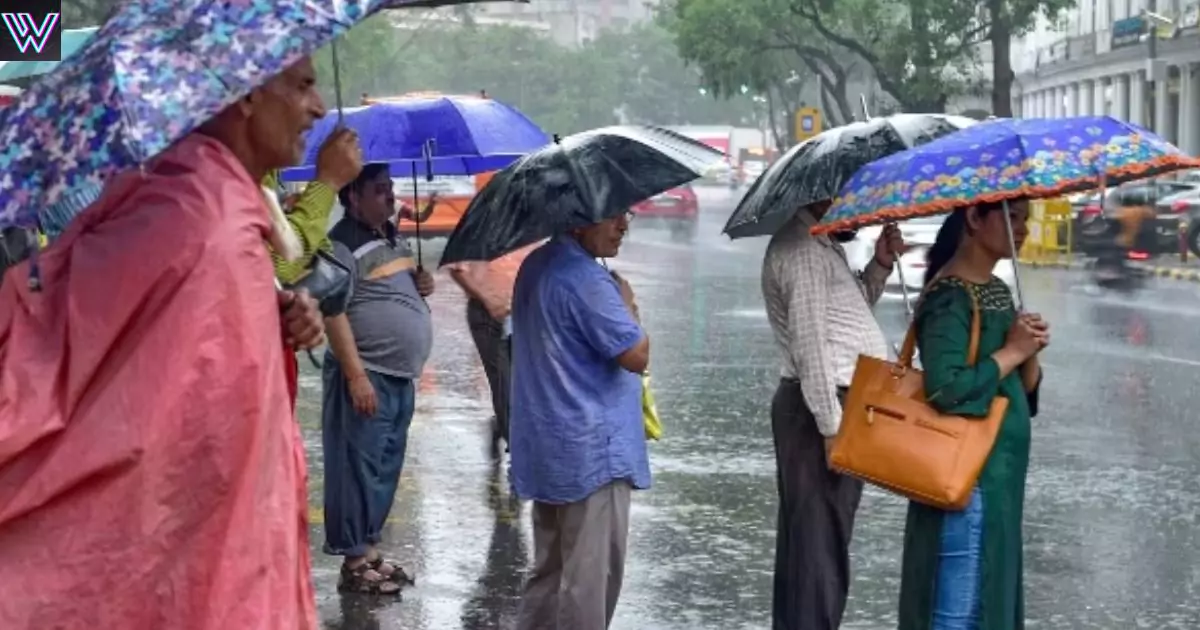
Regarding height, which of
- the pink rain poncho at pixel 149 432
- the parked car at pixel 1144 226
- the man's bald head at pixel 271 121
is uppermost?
the man's bald head at pixel 271 121

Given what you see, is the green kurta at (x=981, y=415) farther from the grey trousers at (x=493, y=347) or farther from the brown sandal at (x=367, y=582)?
the grey trousers at (x=493, y=347)

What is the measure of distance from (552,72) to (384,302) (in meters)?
92.4

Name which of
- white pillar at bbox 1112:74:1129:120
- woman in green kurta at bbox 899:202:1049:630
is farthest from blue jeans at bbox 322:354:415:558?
white pillar at bbox 1112:74:1129:120

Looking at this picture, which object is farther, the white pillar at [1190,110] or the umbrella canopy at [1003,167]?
the white pillar at [1190,110]

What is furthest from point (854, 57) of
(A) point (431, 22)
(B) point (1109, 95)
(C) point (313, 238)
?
(C) point (313, 238)

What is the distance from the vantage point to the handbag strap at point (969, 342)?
17.6ft

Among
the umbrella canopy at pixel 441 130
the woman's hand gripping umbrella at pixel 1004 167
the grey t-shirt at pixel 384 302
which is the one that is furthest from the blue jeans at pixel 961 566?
the umbrella canopy at pixel 441 130

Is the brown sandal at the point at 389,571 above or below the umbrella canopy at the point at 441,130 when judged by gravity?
below

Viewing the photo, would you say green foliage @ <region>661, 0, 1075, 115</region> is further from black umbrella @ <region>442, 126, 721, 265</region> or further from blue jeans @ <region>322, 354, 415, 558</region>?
black umbrella @ <region>442, 126, 721, 265</region>

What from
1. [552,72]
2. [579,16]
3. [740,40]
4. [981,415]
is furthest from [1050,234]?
[579,16]

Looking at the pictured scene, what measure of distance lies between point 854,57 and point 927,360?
5528 cm

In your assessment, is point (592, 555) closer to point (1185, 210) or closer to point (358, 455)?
point (358, 455)

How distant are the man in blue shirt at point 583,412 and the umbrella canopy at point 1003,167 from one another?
66 cm

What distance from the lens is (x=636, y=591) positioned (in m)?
8.00
